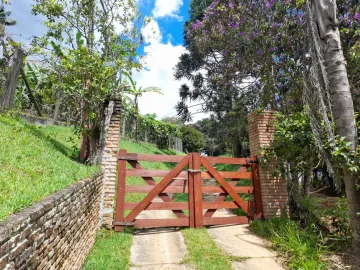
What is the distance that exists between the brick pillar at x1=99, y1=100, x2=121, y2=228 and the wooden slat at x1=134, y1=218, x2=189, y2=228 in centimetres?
62

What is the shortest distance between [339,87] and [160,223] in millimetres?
4527

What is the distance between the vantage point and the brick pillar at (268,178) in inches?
234

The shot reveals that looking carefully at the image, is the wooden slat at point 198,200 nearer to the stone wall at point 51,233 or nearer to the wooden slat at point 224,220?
the wooden slat at point 224,220

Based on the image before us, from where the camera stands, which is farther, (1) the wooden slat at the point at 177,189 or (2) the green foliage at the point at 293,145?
(1) the wooden slat at the point at 177,189

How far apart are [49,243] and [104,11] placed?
6.83 meters

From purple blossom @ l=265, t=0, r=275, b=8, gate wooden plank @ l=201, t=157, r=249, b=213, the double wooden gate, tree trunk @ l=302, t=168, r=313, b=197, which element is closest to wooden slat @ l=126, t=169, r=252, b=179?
the double wooden gate

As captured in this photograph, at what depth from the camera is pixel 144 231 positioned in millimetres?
5508

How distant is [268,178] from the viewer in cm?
606

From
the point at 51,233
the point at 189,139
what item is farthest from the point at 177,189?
the point at 189,139

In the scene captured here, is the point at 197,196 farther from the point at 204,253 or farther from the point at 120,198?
the point at 120,198

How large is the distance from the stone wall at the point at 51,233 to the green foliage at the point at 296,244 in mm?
3251

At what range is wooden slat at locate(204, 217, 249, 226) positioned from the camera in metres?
5.67

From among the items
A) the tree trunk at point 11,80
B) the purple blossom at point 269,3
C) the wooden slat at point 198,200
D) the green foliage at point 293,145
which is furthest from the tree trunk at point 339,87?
the tree trunk at point 11,80

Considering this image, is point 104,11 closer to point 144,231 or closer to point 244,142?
point 144,231
